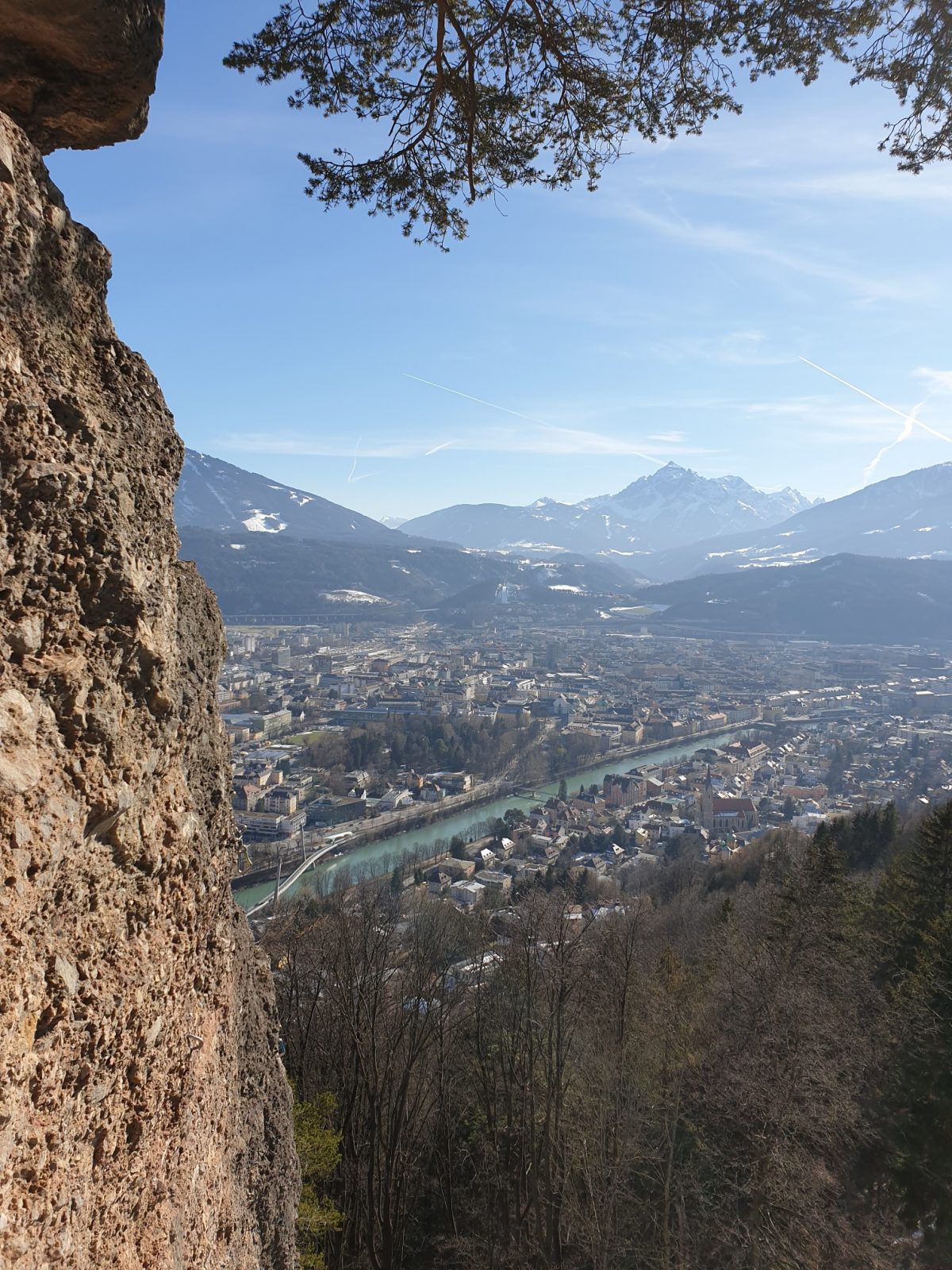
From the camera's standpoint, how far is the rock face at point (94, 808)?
1.77 meters

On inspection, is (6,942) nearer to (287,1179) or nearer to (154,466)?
(154,466)

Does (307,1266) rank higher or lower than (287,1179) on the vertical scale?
lower

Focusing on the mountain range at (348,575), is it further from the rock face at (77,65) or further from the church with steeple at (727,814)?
the rock face at (77,65)

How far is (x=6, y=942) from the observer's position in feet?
5.52

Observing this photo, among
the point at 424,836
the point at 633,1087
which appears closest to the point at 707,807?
the point at 424,836

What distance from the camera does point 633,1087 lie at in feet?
27.6

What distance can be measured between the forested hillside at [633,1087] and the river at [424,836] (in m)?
8.39

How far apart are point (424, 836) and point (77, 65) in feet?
94.8

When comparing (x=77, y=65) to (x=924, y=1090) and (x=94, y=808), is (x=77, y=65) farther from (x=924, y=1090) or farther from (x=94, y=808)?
(x=924, y=1090)

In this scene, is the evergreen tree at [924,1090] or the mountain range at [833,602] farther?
the mountain range at [833,602]

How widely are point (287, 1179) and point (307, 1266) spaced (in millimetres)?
4897

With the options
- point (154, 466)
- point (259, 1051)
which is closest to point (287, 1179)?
point (259, 1051)

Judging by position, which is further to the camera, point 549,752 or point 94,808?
point 549,752

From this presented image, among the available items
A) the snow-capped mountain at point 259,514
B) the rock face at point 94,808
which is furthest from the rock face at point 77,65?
the snow-capped mountain at point 259,514
